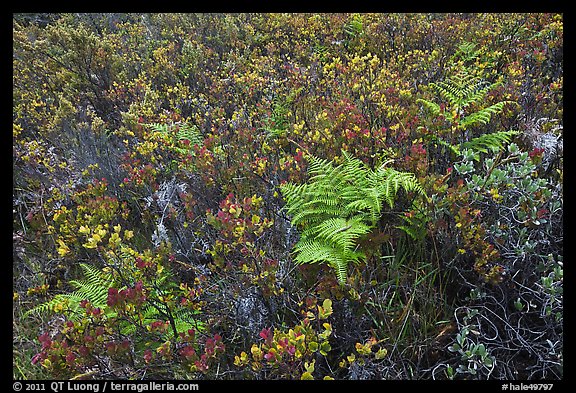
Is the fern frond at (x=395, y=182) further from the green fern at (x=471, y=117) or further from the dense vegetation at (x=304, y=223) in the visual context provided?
the green fern at (x=471, y=117)

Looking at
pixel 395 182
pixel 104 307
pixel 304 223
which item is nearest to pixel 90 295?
pixel 104 307

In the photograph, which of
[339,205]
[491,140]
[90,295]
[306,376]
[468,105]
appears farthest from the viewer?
[468,105]

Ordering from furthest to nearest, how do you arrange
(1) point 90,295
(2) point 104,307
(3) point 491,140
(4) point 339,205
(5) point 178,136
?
(5) point 178,136
(3) point 491,140
(4) point 339,205
(1) point 90,295
(2) point 104,307

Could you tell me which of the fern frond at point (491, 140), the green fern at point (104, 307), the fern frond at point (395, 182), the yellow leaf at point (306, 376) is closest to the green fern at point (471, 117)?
the fern frond at point (491, 140)

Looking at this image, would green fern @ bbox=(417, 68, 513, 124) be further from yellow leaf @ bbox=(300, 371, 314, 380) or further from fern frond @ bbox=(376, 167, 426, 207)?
yellow leaf @ bbox=(300, 371, 314, 380)

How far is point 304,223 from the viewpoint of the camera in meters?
2.77

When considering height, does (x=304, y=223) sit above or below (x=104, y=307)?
above

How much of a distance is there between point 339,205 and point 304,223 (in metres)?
0.27

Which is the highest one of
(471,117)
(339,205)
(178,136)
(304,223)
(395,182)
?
(471,117)

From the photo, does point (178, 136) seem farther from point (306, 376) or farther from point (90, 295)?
point (306, 376)

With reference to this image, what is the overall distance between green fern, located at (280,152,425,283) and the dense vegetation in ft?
0.06

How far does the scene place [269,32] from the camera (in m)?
6.19

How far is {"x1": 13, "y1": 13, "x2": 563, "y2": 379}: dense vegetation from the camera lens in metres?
2.16

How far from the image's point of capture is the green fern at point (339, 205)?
2.31 metres
